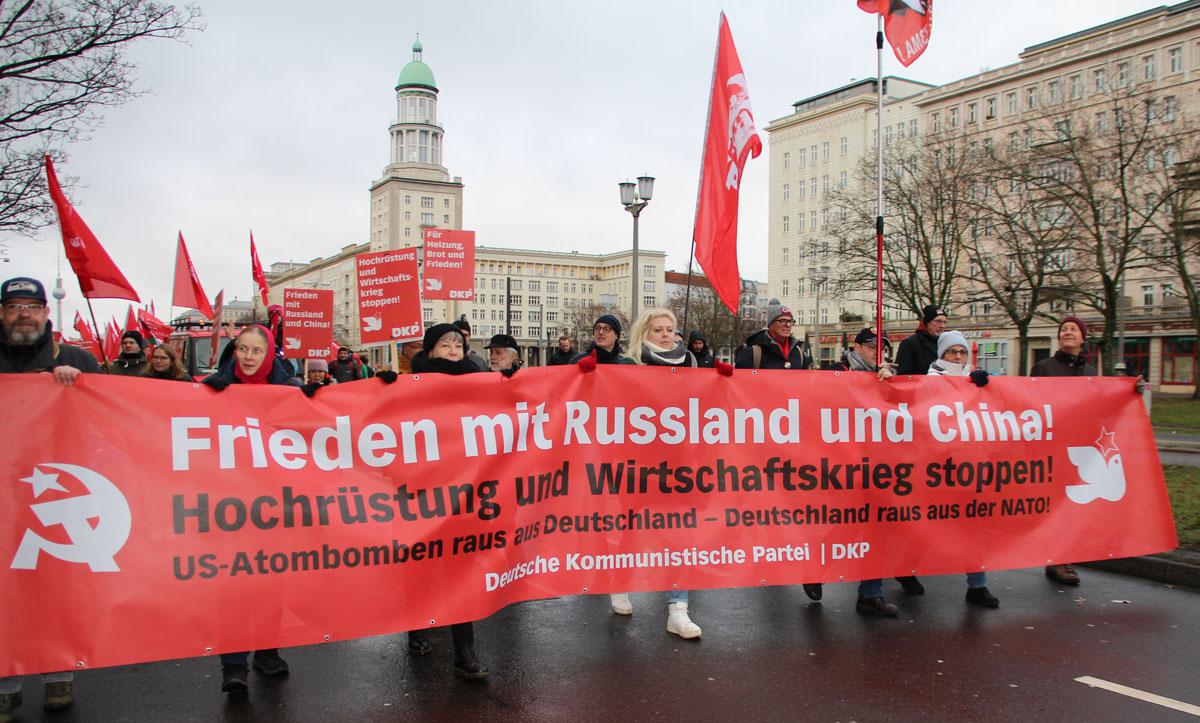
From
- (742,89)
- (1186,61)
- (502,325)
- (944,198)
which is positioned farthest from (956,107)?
(502,325)

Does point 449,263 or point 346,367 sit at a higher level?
point 449,263

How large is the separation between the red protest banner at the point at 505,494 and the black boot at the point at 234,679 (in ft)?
1.27

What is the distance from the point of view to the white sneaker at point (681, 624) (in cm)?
516

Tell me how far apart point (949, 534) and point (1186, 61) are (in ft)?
208

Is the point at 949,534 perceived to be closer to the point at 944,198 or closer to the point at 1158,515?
the point at 1158,515

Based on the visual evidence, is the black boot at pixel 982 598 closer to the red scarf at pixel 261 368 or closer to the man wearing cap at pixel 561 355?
the red scarf at pixel 261 368

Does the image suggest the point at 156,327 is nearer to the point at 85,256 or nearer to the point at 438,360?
the point at 85,256

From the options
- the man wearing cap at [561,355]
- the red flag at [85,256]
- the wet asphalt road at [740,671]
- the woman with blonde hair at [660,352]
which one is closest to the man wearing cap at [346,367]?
the man wearing cap at [561,355]

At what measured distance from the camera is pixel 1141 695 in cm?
426

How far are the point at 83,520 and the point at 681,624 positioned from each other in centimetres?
327

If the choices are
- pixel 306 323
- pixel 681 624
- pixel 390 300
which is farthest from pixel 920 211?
pixel 681 624

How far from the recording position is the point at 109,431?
4.00m

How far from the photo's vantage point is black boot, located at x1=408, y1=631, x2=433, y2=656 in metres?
4.93

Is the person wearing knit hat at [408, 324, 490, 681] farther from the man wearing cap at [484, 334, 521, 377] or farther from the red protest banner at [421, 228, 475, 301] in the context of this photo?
the red protest banner at [421, 228, 475, 301]
